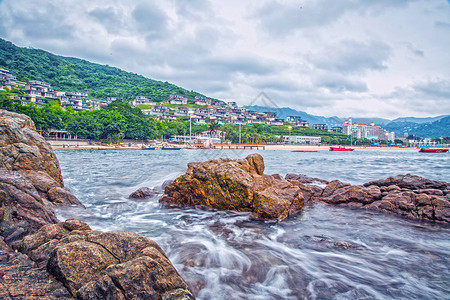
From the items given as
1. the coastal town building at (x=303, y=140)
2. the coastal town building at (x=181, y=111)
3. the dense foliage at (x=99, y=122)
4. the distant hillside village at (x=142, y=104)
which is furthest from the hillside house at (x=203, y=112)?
the coastal town building at (x=303, y=140)

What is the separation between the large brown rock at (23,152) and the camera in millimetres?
9703

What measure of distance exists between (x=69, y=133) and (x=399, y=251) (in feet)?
288

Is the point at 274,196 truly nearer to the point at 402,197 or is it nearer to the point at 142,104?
the point at 402,197

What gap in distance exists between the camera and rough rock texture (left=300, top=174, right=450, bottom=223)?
9.83 metres

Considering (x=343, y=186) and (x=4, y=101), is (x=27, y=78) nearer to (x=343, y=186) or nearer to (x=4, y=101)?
(x=4, y=101)

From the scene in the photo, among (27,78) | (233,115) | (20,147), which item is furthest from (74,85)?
(20,147)

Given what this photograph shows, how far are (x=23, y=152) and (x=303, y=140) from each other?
152 metres

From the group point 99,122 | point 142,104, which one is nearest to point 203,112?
point 142,104

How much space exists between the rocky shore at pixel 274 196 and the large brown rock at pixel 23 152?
16.9 ft

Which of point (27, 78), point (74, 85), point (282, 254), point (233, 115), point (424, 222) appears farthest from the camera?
point (233, 115)

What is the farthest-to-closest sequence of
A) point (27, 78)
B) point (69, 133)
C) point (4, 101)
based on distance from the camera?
point (27, 78)
point (69, 133)
point (4, 101)

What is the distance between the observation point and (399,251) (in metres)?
7.19

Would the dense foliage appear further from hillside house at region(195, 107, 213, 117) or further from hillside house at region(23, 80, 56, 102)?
hillside house at region(195, 107, 213, 117)

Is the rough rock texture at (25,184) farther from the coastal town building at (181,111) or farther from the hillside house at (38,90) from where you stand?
the coastal town building at (181,111)
